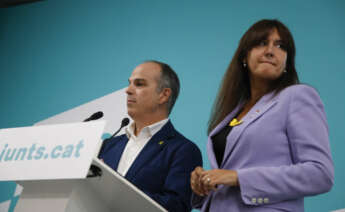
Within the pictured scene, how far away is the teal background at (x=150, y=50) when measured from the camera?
2572mm

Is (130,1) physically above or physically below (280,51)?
above

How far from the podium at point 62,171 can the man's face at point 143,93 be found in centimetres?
86

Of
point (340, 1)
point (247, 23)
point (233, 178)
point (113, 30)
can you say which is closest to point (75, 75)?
point (113, 30)

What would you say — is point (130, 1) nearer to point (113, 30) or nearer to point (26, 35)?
point (113, 30)

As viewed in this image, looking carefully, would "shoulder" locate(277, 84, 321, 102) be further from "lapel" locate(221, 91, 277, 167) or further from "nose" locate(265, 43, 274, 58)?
"nose" locate(265, 43, 274, 58)

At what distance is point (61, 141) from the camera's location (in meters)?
1.21

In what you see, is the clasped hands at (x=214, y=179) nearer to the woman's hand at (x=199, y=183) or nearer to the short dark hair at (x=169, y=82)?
the woman's hand at (x=199, y=183)

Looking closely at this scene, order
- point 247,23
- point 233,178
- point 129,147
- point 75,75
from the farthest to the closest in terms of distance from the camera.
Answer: point 75,75
point 247,23
point 129,147
point 233,178

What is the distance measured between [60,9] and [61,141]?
3134 millimetres

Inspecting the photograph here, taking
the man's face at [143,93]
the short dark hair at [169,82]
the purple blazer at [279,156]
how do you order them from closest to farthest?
1. the purple blazer at [279,156]
2. the man's face at [143,93]
3. the short dark hair at [169,82]

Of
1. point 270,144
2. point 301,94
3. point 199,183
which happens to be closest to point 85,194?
point 199,183

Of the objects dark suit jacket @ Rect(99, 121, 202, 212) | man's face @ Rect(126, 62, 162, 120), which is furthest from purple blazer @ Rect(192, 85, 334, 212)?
man's face @ Rect(126, 62, 162, 120)

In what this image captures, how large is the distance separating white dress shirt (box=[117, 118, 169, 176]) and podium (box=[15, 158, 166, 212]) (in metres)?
0.62

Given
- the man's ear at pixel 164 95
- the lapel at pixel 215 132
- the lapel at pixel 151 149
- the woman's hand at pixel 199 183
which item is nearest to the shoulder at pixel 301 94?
the lapel at pixel 215 132
